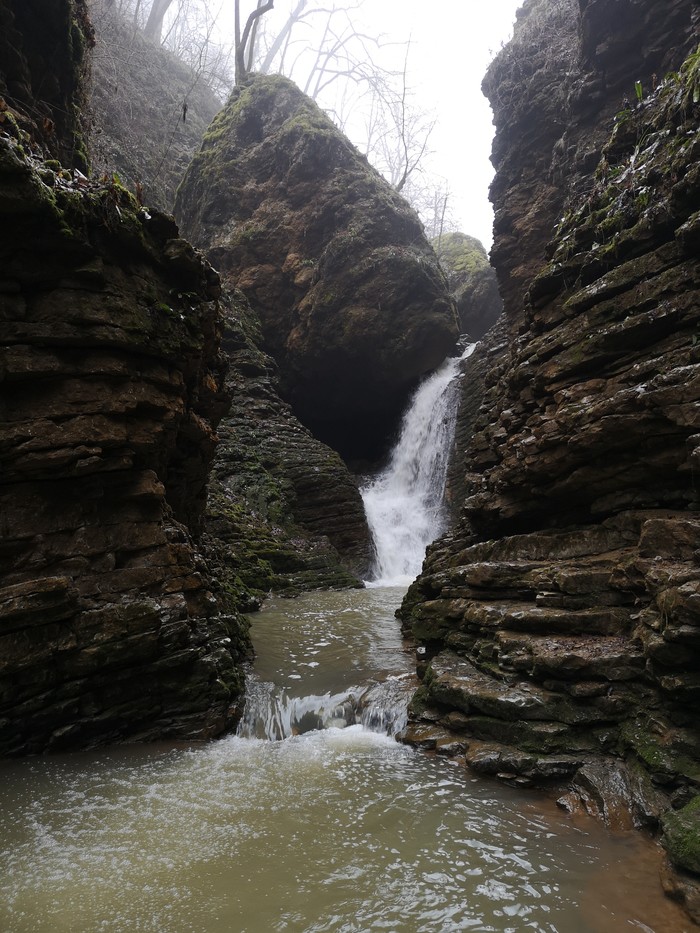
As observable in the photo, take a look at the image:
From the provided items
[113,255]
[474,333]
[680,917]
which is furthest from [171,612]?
[474,333]

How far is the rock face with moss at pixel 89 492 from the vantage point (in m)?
5.49

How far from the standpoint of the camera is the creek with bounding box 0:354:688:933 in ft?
10.4

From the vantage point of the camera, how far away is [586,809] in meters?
4.30

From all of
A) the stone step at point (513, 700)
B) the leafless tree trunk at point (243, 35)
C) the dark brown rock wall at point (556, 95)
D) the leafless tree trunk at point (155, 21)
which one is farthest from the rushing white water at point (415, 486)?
the leafless tree trunk at point (155, 21)

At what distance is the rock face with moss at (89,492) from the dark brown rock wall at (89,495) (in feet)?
0.05

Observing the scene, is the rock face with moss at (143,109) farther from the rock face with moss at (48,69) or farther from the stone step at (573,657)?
the stone step at (573,657)

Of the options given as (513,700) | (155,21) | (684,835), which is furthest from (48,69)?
(155,21)

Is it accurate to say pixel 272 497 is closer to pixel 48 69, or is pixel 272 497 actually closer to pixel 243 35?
pixel 48 69

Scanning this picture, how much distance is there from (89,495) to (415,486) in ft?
52.8

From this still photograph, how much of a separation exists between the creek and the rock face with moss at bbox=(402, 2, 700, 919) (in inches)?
17.5

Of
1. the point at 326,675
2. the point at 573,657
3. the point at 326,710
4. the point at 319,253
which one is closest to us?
the point at 573,657

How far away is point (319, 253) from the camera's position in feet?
73.4

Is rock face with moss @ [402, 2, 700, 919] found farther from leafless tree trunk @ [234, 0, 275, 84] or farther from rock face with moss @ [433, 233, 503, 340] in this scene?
leafless tree trunk @ [234, 0, 275, 84]

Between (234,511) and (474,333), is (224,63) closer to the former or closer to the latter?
(474,333)
